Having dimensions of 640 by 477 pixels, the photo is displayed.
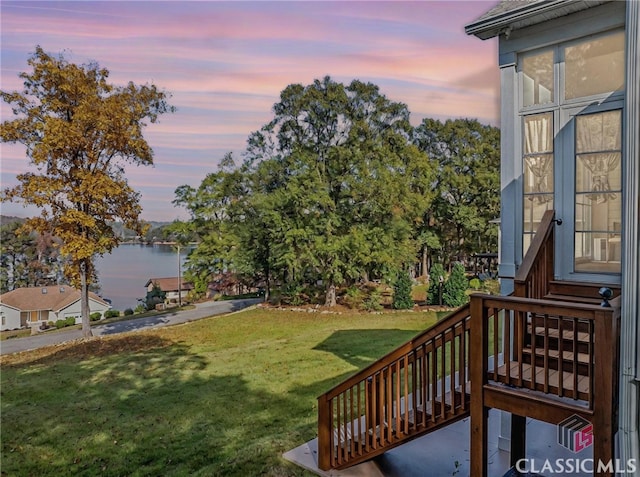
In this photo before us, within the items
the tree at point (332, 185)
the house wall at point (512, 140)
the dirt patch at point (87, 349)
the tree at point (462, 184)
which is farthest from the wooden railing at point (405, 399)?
A: the tree at point (462, 184)

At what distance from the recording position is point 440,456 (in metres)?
4.42

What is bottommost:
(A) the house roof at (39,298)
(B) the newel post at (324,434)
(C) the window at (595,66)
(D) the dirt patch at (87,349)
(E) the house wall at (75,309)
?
(E) the house wall at (75,309)

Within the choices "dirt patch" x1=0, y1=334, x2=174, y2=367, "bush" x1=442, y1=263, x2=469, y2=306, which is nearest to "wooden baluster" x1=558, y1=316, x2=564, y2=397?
"dirt patch" x1=0, y1=334, x2=174, y2=367

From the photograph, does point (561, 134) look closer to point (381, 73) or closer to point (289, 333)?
point (289, 333)

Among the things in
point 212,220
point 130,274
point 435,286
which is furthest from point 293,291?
point 130,274

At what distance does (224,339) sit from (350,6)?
873cm

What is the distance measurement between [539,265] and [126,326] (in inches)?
554

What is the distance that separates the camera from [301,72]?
16469 millimetres

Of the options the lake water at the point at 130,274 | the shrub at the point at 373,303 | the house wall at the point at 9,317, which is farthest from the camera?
the lake water at the point at 130,274

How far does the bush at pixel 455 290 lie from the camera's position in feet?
50.1

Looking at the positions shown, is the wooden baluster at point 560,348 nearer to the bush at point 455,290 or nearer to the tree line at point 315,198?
the tree line at point 315,198

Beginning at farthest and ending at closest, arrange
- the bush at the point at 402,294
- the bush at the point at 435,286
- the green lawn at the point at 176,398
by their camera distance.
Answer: the bush at the point at 435,286, the bush at the point at 402,294, the green lawn at the point at 176,398

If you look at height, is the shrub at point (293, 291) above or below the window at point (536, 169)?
below

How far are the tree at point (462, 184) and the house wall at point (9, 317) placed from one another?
24.3 m
